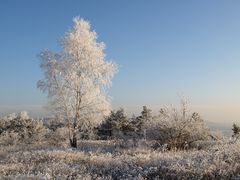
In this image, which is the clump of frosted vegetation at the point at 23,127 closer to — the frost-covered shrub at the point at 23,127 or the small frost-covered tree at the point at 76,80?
the frost-covered shrub at the point at 23,127

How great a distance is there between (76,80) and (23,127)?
40.3m

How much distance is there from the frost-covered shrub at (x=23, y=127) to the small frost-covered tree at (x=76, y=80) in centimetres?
2517

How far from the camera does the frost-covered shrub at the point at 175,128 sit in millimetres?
29484

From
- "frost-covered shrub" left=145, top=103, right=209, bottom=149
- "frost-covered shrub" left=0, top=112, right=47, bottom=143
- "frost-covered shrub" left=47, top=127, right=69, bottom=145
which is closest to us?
"frost-covered shrub" left=145, top=103, right=209, bottom=149

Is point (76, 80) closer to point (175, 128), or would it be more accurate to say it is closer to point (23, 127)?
point (175, 128)

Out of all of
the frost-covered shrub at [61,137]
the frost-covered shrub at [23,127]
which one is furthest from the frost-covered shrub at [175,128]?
the frost-covered shrub at [23,127]

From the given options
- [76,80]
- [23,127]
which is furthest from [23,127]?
[76,80]

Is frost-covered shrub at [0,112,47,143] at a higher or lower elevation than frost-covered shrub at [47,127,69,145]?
higher

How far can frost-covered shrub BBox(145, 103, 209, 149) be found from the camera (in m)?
29.5

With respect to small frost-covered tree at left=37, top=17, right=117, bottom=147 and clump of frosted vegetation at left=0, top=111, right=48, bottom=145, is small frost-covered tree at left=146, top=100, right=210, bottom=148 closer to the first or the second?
small frost-covered tree at left=37, top=17, right=117, bottom=147

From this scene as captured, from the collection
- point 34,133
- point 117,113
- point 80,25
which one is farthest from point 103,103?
point 117,113

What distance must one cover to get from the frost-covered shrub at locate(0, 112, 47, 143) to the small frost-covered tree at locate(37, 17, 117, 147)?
82.6 ft

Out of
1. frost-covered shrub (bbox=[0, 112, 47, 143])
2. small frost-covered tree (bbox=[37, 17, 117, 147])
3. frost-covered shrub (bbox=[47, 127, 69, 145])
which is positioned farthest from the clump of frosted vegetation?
small frost-covered tree (bbox=[37, 17, 117, 147])

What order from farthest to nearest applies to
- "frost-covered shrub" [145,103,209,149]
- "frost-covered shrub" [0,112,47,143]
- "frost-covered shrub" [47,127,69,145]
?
"frost-covered shrub" [0,112,47,143], "frost-covered shrub" [47,127,69,145], "frost-covered shrub" [145,103,209,149]
